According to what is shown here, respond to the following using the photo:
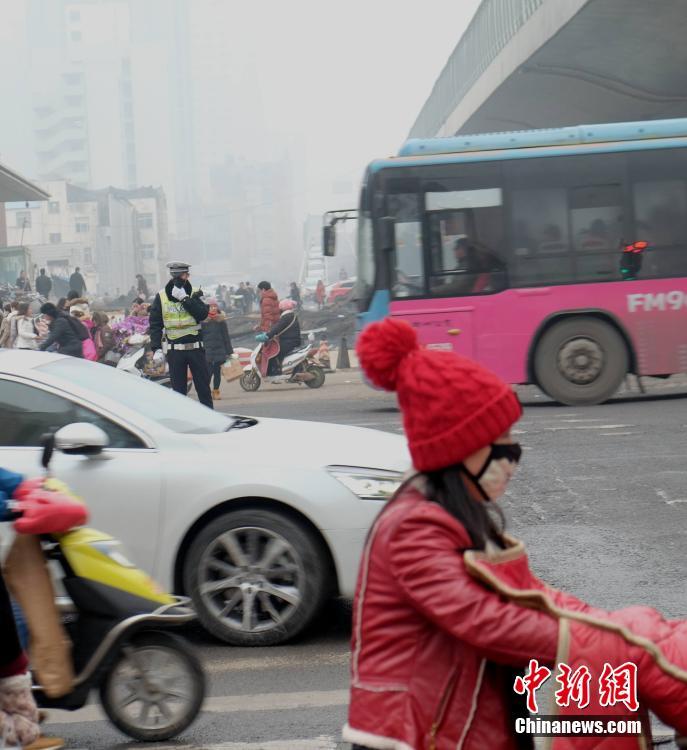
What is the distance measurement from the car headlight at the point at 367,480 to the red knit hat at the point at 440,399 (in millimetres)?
3359

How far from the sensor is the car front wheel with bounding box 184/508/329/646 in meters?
5.88

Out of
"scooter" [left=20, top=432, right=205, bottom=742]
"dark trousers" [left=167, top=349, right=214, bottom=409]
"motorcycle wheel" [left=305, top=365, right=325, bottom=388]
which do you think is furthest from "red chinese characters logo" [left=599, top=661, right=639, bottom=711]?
"motorcycle wheel" [left=305, top=365, right=325, bottom=388]

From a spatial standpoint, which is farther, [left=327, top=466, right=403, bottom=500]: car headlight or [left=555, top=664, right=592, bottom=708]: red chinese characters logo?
[left=327, top=466, right=403, bottom=500]: car headlight

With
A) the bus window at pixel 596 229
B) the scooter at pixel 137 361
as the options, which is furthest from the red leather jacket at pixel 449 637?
the scooter at pixel 137 361

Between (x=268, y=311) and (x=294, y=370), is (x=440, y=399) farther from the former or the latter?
(x=268, y=311)

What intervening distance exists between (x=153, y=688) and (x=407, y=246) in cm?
1190

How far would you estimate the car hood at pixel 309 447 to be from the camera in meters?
6.07

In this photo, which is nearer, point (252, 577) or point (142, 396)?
point (252, 577)

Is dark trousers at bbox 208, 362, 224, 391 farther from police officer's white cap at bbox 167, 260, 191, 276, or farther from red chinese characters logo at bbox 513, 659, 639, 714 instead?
red chinese characters logo at bbox 513, 659, 639, 714

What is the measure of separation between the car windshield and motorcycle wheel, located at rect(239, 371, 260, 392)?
52.0ft

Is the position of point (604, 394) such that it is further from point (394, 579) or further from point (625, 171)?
point (394, 579)

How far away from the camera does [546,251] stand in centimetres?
1603

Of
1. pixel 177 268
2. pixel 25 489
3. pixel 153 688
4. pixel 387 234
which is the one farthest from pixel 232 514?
pixel 387 234

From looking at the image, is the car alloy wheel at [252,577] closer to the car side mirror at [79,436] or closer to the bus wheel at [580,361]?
the car side mirror at [79,436]
